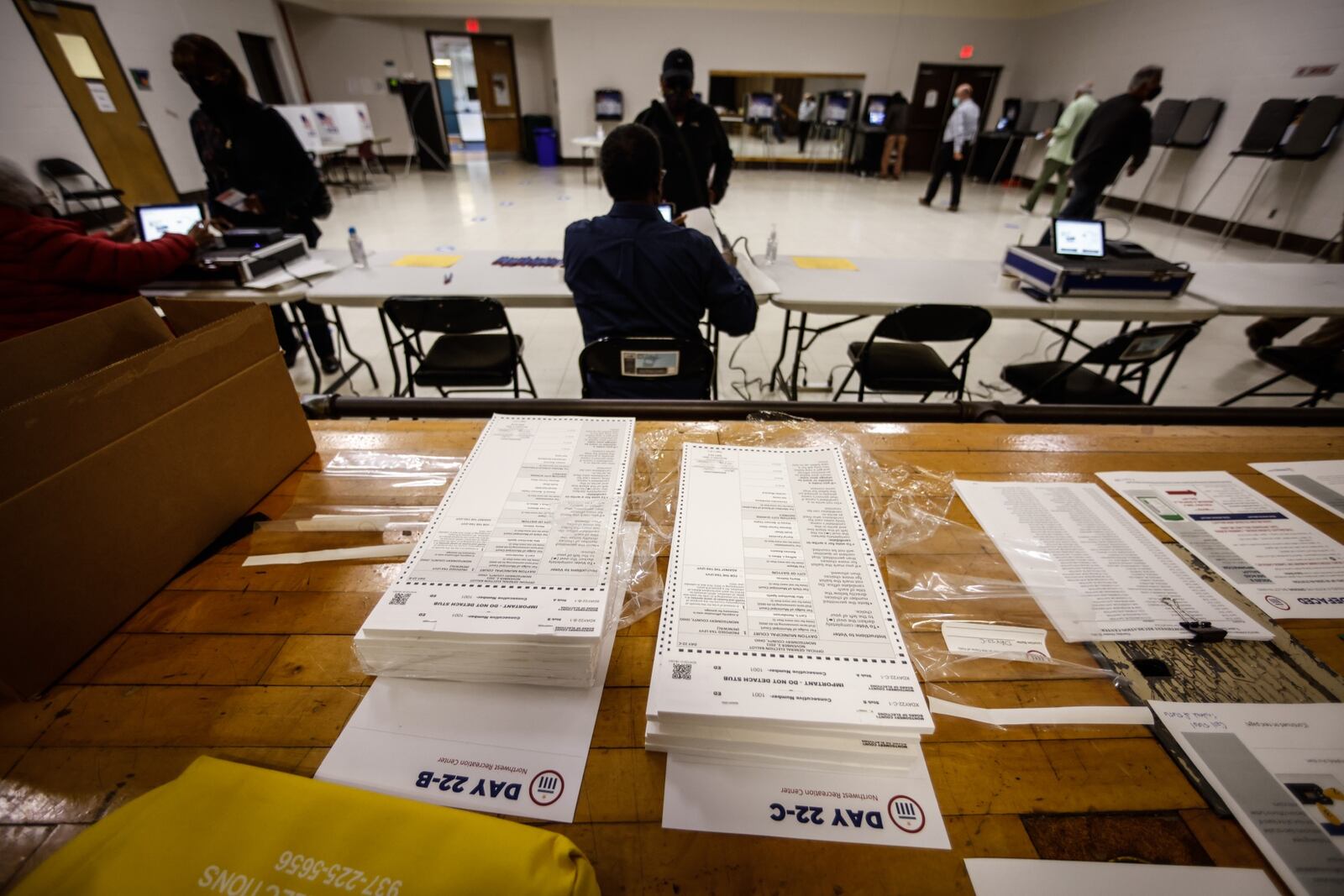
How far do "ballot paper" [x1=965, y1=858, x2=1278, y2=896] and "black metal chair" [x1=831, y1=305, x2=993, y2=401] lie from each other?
184 cm

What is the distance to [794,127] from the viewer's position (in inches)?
574

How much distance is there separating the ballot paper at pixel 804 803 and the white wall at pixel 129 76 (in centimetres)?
800

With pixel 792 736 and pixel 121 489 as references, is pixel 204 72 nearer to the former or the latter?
pixel 121 489

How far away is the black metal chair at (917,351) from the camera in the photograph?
2107mm

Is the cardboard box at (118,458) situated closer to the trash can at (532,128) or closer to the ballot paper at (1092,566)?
the ballot paper at (1092,566)

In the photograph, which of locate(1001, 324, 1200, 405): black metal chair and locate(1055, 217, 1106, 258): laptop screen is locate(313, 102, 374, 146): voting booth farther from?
locate(1001, 324, 1200, 405): black metal chair

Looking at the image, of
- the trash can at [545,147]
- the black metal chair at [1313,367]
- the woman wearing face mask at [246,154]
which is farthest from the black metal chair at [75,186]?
the black metal chair at [1313,367]

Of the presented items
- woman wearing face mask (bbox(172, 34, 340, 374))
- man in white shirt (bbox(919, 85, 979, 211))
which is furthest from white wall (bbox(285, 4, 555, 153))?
woman wearing face mask (bbox(172, 34, 340, 374))

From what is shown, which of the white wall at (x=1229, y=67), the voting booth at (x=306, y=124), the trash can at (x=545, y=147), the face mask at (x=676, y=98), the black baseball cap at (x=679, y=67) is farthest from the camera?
the trash can at (x=545, y=147)

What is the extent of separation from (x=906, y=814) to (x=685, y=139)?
3.82 metres

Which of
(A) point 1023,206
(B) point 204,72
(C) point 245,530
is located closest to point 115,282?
(B) point 204,72

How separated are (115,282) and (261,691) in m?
2.31

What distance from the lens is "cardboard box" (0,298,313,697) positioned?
0.51m

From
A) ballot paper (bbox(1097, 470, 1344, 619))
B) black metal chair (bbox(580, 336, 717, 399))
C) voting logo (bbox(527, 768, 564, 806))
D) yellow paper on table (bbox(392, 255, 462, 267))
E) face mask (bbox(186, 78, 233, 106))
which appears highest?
face mask (bbox(186, 78, 233, 106))
